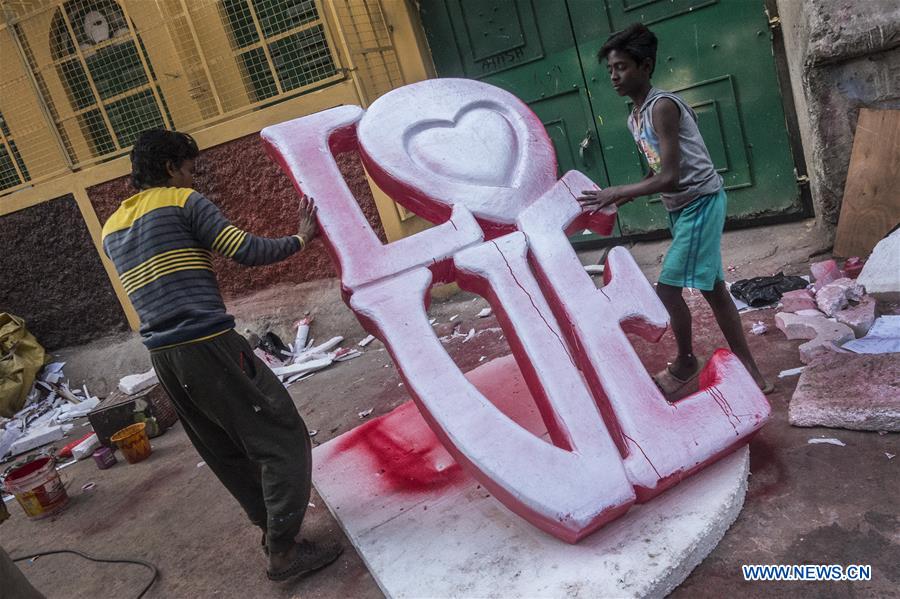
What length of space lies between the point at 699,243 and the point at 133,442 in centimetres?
412

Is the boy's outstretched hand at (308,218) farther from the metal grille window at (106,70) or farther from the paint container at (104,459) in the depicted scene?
the metal grille window at (106,70)

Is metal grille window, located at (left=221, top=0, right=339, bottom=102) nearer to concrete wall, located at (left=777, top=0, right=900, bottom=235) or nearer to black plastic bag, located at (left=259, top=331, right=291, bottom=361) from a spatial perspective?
black plastic bag, located at (left=259, top=331, right=291, bottom=361)

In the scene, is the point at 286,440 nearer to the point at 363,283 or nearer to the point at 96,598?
the point at 363,283

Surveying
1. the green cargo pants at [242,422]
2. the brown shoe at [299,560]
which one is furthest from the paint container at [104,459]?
the brown shoe at [299,560]

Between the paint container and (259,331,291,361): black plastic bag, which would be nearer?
the paint container

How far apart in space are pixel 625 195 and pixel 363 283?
120 cm

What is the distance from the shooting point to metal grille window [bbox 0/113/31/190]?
7.00 m

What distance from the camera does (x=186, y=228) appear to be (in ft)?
7.92

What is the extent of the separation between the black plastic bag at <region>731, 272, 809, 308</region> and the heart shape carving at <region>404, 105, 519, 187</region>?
201 centimetres

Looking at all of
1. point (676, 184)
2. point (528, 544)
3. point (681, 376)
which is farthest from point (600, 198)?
point (528, 544)

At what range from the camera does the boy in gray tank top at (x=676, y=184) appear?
2.66m

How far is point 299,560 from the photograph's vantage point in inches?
104

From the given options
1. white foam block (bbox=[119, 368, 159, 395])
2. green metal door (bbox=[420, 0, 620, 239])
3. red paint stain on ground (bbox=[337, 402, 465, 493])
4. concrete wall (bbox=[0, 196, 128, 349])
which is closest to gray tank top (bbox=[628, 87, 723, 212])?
red paint stain on ground (bbox=[337, 402, 465, 493])

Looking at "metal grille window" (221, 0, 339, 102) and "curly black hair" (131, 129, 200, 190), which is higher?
"metal grille window" (221, 0, 339, 102)
